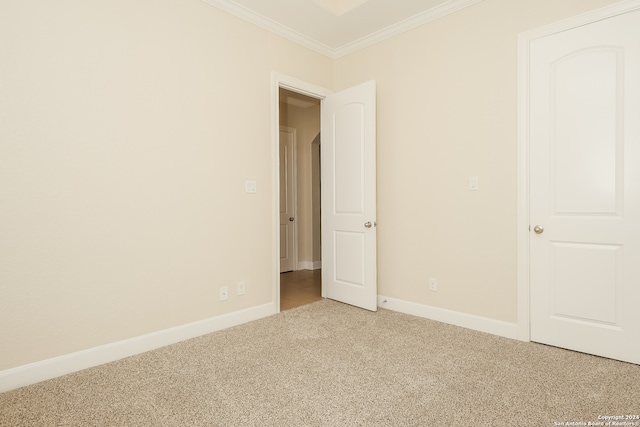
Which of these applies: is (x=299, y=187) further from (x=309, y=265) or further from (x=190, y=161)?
(x=190, y=161)

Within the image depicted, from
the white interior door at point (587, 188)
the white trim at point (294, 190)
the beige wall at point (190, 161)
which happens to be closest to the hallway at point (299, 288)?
the white trim at point (294, 190)

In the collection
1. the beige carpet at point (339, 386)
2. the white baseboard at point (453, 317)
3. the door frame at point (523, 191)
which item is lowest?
the beige carpet at point (339, 386)

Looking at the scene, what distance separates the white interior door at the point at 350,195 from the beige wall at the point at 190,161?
0.24 meters

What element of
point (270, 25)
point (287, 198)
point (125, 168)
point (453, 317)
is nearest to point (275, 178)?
point (125, 168)

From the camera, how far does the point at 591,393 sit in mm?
1903

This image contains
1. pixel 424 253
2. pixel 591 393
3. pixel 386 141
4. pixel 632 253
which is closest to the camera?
pixel 591 393

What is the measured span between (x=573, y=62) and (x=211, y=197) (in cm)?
293

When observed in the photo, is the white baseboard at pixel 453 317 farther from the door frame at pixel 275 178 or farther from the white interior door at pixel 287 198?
the white interior door at pixel 287 198

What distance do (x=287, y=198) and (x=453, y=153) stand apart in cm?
324

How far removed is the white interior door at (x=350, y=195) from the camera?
3.41 meters

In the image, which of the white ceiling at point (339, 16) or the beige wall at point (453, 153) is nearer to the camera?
the beige wall at point (453, 153)

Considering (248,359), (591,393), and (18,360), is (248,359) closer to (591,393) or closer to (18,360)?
(18,360)

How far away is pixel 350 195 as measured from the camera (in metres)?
3.60

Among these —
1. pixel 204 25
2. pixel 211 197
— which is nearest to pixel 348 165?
pixel 211 197
